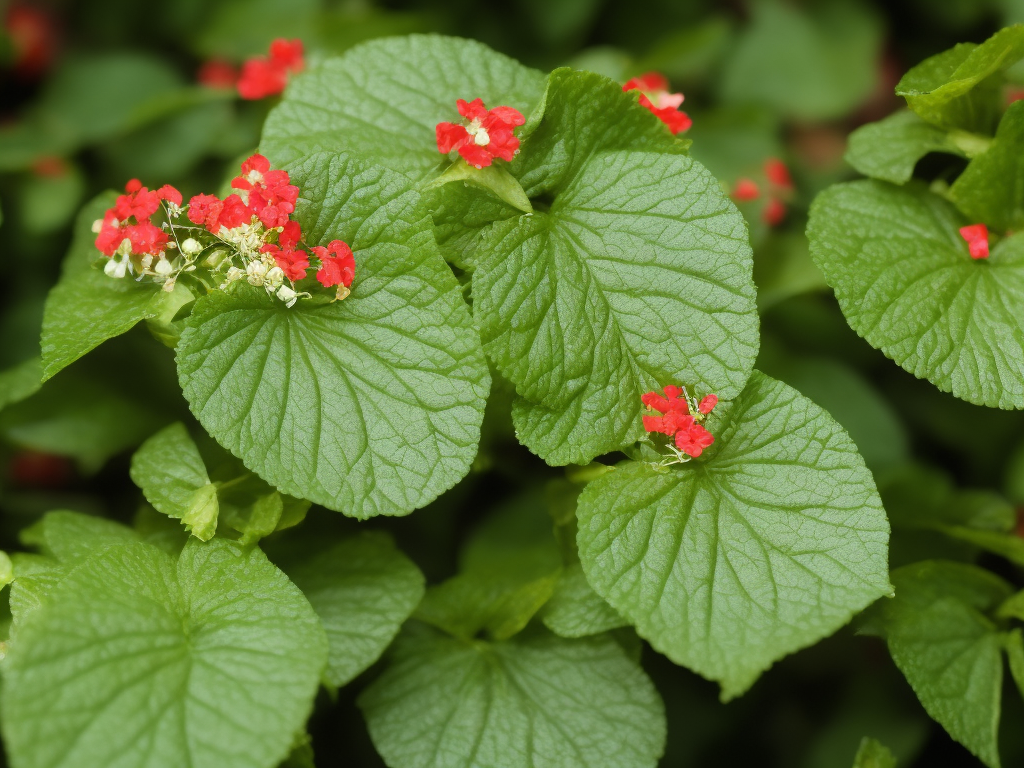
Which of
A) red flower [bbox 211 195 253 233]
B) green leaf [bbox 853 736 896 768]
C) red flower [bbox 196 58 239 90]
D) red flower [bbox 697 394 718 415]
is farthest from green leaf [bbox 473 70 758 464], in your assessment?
red flower [bbox 196 58 239 90]

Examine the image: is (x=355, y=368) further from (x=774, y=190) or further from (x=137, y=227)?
(x=774, y=190)

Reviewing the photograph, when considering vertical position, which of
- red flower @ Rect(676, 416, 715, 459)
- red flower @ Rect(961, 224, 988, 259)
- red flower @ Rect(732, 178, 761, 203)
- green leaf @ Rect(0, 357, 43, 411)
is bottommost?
green leaf @ Rect(0, 357, 43, 411)

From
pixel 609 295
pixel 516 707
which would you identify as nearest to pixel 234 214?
pixel 609 295

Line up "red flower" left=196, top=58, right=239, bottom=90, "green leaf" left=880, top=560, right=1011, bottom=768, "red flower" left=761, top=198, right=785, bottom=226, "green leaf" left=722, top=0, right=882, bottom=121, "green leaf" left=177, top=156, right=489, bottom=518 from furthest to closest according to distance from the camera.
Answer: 1. "green leaf" left=722, top=0, right=882, bottom=121
2. "red flower" left=196, top=58, right=239, bottom=90
3. "red flower" left=761, top=198, right=785, bottom=226
4. "green leaf" left=880, top=560, right=1011, bottom=768
5. "green leaf" left=177, top=156, right=489, bottom=518

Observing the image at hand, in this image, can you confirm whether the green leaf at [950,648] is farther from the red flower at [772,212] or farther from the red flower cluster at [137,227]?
the red flower cluster at [137,227]

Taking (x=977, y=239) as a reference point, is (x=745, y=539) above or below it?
below

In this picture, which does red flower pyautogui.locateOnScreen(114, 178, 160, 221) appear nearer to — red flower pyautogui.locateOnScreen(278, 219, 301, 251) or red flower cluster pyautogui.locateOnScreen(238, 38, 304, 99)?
red flower pyautogui.locateOnScreen(278, 219, 301, 251)

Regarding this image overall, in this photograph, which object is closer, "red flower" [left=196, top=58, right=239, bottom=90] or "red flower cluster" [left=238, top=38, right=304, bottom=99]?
"red flower cluster" [left=238, top=38, right=304, bottom=99]
